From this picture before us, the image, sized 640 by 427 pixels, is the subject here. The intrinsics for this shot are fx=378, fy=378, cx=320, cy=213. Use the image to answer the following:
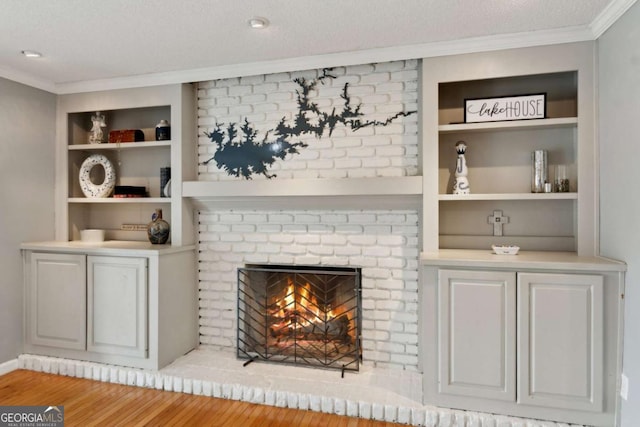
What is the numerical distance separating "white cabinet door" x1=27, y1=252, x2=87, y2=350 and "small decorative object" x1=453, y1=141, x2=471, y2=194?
284 cm

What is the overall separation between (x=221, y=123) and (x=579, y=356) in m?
2.90

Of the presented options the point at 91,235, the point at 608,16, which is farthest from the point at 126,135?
the point at 608,16

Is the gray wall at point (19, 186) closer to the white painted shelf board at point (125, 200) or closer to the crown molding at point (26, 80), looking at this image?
the crown molding at point (26, 80)

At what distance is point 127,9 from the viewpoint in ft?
6.79

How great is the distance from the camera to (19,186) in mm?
3045

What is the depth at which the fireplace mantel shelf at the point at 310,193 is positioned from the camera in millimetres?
2623

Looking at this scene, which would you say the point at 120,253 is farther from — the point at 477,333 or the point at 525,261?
the point at 525,261

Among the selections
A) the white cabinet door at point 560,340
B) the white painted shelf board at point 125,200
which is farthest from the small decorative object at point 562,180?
the white painted shelf board at point 125,200

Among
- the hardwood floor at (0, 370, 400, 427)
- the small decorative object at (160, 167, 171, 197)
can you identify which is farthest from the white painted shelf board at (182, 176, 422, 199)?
the hardwood floor at (0, 370, 400, 427)

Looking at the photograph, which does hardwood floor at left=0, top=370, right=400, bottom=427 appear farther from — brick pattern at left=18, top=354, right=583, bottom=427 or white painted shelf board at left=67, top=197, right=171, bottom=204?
white painted shelf board at left=67, top=197, right=171, bottom=204

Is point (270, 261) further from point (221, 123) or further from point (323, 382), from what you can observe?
point (221, 123)

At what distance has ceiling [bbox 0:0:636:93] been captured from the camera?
2.04 meters

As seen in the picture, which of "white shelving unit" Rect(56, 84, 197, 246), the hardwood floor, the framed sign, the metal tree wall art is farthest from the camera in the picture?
"white shelving unit" Rect(56, 84, 197, 246)

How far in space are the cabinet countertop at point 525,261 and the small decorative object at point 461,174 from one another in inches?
17.3
